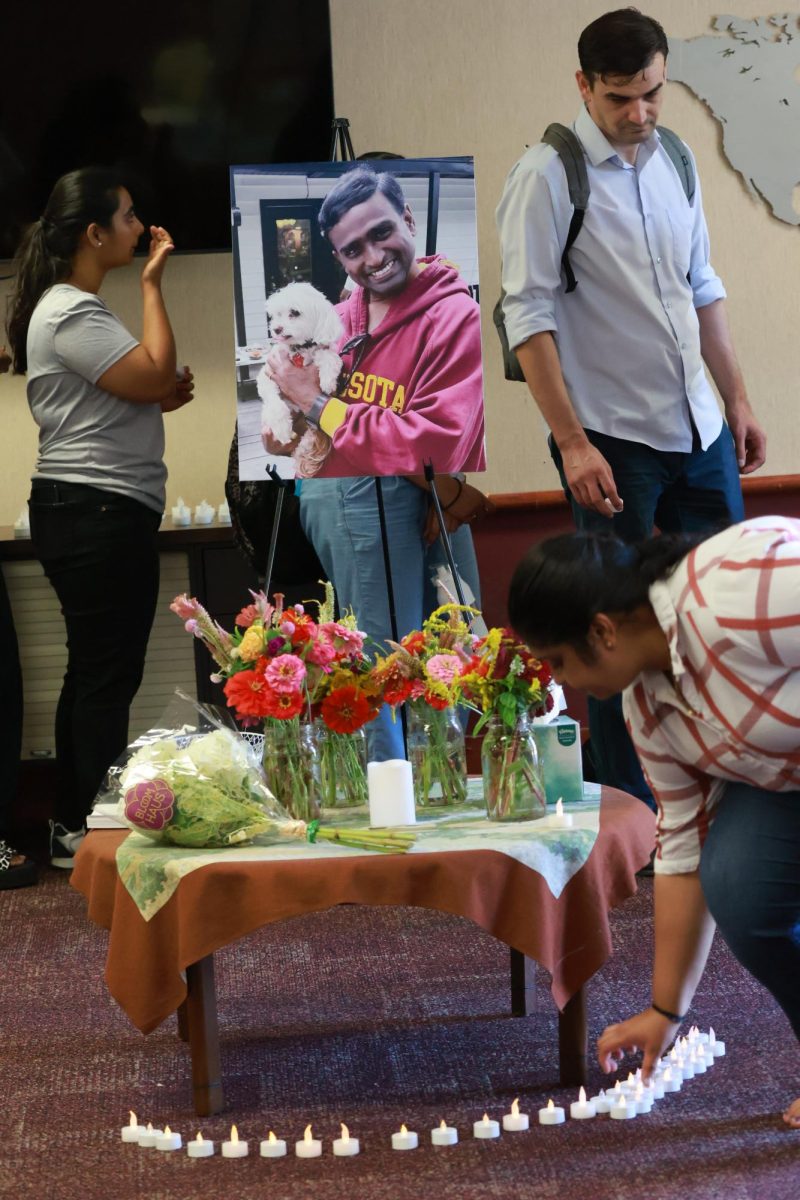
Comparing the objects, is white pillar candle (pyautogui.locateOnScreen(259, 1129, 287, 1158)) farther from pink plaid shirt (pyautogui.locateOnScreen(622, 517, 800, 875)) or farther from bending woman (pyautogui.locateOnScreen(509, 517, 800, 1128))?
pink plaid shirt (pyautogui.locateOnScreen(622, 517, 800, 875))

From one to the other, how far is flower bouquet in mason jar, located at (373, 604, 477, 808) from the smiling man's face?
99cm

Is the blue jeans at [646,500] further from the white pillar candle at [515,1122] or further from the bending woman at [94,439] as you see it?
the white pillar candle at [515,1122]

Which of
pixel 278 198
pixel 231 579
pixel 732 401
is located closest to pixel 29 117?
pixel 278 198

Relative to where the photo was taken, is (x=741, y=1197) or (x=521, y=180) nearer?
(x=741, y=1197)

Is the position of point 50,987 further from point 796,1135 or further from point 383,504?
point 796,1135

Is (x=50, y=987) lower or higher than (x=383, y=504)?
lower

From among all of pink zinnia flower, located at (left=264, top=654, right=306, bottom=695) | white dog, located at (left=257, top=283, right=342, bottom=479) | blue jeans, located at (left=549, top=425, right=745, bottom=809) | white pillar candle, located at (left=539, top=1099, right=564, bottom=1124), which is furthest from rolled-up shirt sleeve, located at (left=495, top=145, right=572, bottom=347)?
white pillar candle, located at (left=539, top=1099, right=564, bottom=1124)

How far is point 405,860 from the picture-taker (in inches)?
72.1

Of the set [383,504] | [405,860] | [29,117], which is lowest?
[405,860]

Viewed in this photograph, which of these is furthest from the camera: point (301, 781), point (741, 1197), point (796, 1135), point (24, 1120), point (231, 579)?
point (231, 579)

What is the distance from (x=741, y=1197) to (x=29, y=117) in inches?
119

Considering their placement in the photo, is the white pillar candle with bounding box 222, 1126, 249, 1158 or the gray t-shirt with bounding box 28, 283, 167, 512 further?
the gray t-shirt with bounding box 28, 283, 167, 512

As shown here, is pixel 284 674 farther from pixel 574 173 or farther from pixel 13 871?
pixel 13 871

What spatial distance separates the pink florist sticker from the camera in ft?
6.31
